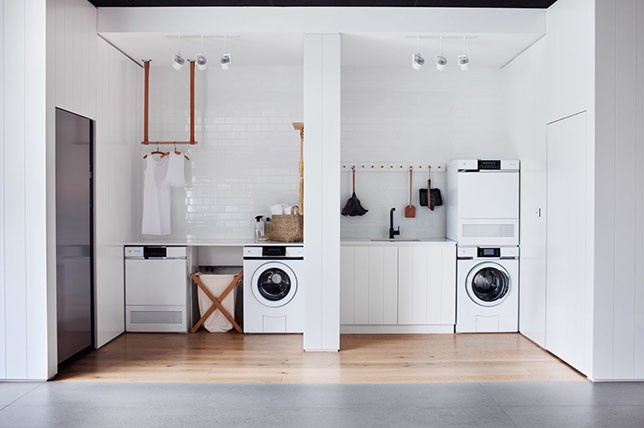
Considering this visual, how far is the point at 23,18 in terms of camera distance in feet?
12.7

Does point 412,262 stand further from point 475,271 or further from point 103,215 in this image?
point 103,215

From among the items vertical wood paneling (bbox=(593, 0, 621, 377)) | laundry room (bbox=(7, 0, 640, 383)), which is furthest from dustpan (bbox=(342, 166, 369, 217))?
vertical wood paneling (bbox=(593, 0, 621, 377))

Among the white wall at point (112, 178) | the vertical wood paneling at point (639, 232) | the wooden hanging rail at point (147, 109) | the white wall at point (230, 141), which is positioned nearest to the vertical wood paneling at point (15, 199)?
the white wall at point (112, 178)

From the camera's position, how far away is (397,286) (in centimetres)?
527

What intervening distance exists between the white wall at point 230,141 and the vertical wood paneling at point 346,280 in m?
1.01

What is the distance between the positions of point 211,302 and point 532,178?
3279mm

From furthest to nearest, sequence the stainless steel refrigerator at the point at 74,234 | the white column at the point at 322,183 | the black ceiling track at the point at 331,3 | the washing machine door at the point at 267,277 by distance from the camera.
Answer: the washing machine door at the point at 267,277, the white column at the point at 322,183, the black ceiling track at the point at 331,3, the stainless steel refrigerator at the point at 74,234

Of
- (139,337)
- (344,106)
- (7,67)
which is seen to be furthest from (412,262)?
(7,67)

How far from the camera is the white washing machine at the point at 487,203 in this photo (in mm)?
5309

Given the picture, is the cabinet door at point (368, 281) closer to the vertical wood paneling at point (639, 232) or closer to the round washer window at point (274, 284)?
the round washer window at point (274, 284)

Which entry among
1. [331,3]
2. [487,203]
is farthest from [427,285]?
[331,3]

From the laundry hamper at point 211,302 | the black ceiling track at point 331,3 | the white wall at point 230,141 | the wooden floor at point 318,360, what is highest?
the black ceiling track at point 331,3

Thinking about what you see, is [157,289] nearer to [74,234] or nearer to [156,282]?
[156,282]

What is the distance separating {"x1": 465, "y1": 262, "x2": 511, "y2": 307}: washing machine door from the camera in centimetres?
530
